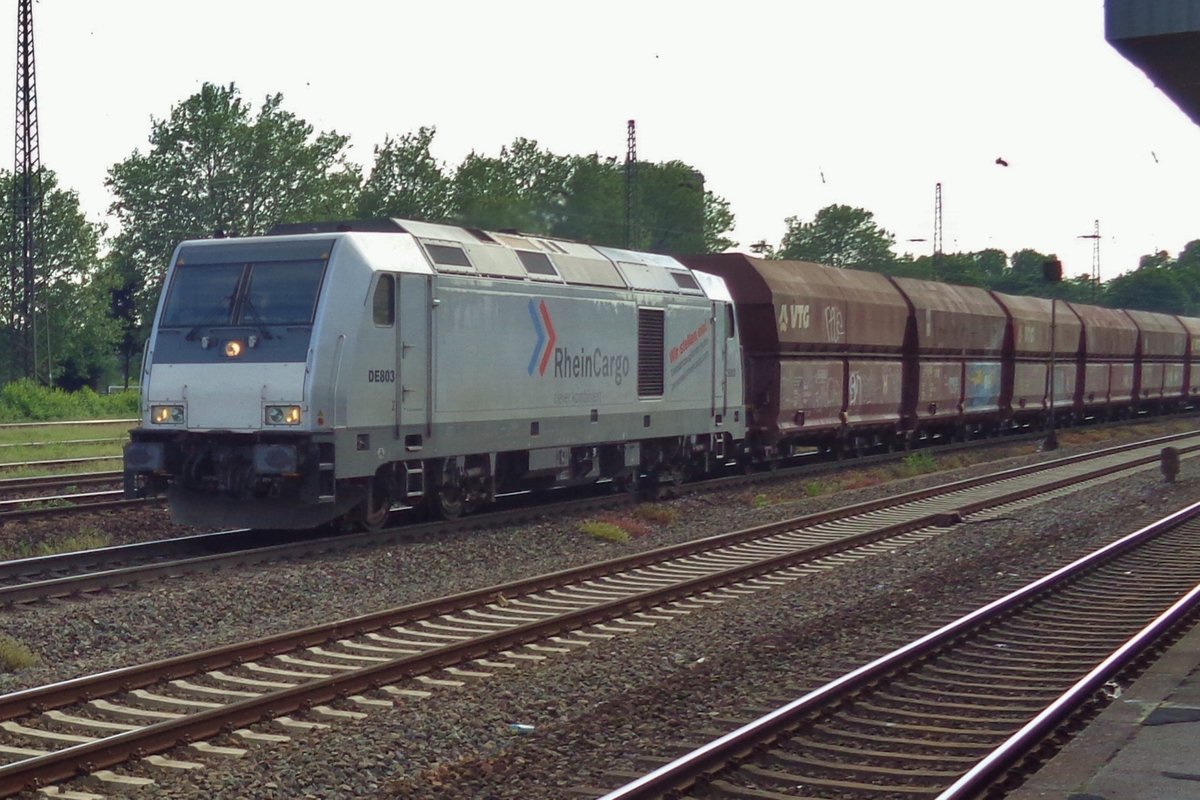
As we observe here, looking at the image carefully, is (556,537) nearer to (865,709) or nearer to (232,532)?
(232,532)

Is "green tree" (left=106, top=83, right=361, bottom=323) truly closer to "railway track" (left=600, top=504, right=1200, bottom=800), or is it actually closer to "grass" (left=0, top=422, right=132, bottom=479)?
"grass" (left=0, top=422, right=132, bottom=479)

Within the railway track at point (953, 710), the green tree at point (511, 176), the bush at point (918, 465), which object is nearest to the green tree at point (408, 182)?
the green tree at point (511, 176)

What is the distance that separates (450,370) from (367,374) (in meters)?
1.51

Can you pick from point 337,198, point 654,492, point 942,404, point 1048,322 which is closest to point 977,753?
point 654,492

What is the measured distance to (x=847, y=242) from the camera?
120562 millimetres

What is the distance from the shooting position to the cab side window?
48.4 ft

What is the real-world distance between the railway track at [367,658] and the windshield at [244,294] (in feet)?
13.9

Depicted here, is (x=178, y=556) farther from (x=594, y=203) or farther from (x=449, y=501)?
(x=594, y=203)

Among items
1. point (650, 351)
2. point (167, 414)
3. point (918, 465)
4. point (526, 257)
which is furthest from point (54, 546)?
point (918, 465)

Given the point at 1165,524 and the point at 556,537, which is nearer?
the point at 556,537

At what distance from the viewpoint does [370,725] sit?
7887 mm

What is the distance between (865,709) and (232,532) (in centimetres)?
1009

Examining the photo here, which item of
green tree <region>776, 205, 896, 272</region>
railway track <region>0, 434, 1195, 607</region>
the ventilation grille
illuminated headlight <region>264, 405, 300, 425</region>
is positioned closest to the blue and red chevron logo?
railway track <region>0, 434, 1195, 607</region>

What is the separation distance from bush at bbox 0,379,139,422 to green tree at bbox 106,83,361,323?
26.5 metres
